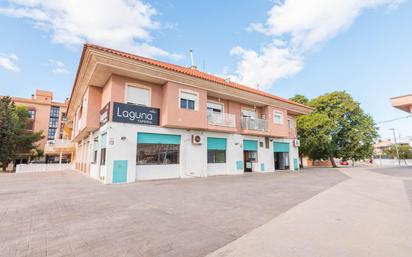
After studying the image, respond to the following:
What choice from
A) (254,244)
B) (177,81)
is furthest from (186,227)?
Answer: (177,81)

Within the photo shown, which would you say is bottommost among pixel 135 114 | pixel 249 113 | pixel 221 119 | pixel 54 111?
pixel 135 114

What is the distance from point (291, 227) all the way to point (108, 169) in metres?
9.13

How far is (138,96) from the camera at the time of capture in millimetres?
11938

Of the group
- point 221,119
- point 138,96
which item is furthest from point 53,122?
point 221,119

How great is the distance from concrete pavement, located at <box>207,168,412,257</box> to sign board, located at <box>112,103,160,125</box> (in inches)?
355

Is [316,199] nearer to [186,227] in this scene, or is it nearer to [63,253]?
[186,227]

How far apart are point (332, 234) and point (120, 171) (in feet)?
31.8

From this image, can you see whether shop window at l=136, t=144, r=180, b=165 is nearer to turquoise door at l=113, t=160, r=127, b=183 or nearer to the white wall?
the white wall

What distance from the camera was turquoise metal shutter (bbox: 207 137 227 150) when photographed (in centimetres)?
1455

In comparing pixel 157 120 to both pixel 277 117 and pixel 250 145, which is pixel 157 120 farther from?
pixel 277 117

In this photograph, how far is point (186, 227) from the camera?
156 inches

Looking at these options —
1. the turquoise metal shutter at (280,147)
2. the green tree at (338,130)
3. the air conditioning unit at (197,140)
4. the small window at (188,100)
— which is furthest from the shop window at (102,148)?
the green tree at (338,130)

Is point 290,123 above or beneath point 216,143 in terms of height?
above

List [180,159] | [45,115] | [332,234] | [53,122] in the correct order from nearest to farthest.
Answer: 1. [332,234]
2. [180,159]
3. [45,115]
4. [53,122]
